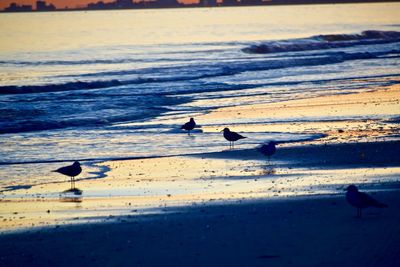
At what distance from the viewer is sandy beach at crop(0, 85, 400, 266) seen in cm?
873

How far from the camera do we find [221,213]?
34.6ft

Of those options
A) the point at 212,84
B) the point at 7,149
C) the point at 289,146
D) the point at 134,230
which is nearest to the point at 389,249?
the point at 134,230

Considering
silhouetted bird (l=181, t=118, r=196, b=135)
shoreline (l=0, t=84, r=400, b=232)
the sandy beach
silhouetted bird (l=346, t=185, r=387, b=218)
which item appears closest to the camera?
the sandy beach

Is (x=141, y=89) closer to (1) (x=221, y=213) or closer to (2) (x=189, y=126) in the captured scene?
(2) (x=189, y=126)

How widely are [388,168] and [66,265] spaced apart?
656 centimetres

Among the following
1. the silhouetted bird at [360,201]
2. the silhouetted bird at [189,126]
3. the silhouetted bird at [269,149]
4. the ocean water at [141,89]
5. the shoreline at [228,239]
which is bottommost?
the ocean water at [141,89]

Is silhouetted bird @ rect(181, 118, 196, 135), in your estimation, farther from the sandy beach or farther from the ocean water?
the sandy beach

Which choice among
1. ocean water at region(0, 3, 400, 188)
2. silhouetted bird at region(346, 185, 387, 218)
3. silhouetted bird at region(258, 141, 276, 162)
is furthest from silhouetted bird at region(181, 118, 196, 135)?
silhouetted bird at region(346, 185, 387, 218)

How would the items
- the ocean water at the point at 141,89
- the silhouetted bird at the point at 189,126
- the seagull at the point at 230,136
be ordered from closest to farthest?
the seagull at the point at 230,136 < the ocean water at the point at 141,89 < the silhouetted bird at the point at 189,126

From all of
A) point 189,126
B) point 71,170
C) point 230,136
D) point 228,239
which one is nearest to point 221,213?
point 228,239

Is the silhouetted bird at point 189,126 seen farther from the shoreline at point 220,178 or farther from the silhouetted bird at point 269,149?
the silhouetted bird at point 269,149

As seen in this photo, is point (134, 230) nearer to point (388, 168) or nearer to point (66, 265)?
point (66, 265)

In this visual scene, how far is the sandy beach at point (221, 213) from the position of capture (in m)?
8.73

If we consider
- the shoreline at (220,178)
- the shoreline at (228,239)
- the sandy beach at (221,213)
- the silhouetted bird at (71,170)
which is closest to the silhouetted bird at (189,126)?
the shoreline at (220,178)
